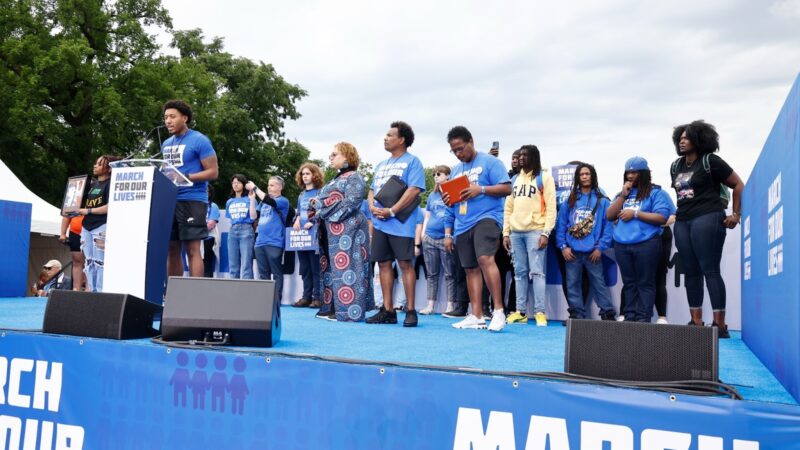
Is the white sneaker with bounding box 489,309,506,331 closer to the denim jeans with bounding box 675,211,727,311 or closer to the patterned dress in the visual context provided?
the patterned dress

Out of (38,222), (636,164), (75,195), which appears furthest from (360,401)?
(38,222)

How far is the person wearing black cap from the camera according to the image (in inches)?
A: 204

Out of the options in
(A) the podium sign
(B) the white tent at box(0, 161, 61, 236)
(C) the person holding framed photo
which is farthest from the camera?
(B) the white tent at box(0, 161, 61, 236)

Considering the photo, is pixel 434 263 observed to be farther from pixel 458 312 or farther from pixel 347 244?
pixel 347 244

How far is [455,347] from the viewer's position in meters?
3.42

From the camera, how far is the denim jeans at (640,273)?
5180 millimetres

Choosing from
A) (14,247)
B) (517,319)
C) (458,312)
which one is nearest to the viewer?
(517,319)

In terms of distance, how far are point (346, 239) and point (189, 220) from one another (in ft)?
4.04

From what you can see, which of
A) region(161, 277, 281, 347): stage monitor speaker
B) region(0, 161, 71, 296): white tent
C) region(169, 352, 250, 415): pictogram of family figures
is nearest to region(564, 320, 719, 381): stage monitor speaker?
region(169, 352, 250, 415): pictogram of family figures

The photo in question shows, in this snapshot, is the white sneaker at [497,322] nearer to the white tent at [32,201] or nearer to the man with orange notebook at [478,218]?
the man with orange notebook at [478,218]

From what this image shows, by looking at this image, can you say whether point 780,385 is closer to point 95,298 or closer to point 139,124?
point 95,298

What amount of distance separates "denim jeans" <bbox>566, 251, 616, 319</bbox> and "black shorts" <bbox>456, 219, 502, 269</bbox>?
1.55 meters

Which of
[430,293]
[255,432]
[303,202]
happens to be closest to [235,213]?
[303,202]

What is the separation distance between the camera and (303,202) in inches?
284
